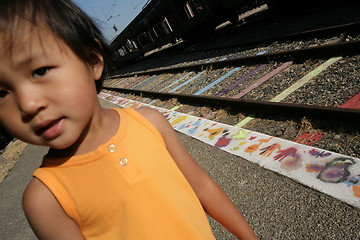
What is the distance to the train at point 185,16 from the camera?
10320mm

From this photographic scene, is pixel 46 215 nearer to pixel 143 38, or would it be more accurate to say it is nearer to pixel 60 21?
pixel 60 21

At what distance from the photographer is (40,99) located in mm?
838

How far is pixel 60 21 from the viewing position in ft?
3.17

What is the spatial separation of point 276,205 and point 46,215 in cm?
193

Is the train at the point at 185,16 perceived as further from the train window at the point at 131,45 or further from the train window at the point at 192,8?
the train window at the point at 131,45

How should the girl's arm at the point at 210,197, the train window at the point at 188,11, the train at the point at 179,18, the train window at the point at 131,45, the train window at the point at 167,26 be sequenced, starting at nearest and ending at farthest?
the girl's arm at the point at 210,197 < the train at the point at 179,18 < the train window at the point at 188,11 < the train window at the point at 167,26 < the train window at the point at 131,45

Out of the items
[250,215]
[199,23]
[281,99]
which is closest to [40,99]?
[250,215]

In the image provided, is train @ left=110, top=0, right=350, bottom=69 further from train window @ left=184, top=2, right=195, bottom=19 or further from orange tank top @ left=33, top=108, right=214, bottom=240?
orange tank top @ left=33, top=108, right=214, bottom=240

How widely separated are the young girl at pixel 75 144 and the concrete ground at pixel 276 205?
122 cm

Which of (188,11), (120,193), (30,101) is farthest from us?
(188,11)

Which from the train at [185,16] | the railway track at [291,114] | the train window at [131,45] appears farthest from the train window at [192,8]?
the train window at [131,45]

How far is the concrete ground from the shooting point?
1.90 metres

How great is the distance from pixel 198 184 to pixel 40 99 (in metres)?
0.81

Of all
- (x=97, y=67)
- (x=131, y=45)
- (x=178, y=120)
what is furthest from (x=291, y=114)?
(x=131, y=45)
